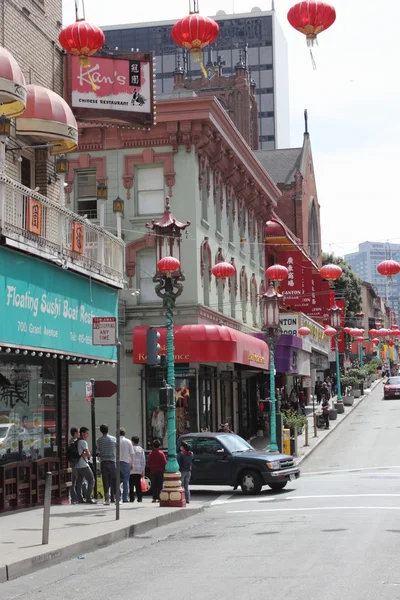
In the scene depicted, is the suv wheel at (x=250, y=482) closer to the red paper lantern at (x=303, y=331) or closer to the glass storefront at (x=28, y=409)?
the glass storefront at (x=28, y=409)

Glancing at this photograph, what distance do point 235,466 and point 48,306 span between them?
7.85 metres

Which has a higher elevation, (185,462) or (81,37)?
(81,37)

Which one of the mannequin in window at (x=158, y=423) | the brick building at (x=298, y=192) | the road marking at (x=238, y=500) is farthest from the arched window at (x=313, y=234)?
the road marking at (x=238, y=500)

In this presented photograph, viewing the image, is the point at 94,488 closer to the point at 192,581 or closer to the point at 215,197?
the point at 192,581

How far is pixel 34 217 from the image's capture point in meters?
18.9

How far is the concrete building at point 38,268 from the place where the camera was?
17.9 meters

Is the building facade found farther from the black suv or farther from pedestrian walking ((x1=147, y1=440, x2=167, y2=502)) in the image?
pedestrian walking ((x1=147, y1=440, x2=167, y2=502))

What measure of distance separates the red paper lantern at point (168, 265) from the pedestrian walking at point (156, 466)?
4.01 m

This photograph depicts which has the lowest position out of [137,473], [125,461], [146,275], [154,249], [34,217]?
[137,473]

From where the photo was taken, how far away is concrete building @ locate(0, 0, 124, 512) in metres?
17.9

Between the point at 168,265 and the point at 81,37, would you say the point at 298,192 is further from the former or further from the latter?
the point at 81,37

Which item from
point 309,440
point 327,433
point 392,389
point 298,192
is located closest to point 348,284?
point 298,192

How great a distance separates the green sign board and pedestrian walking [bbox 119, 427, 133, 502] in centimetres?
218

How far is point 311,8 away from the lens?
1278 centimetres
